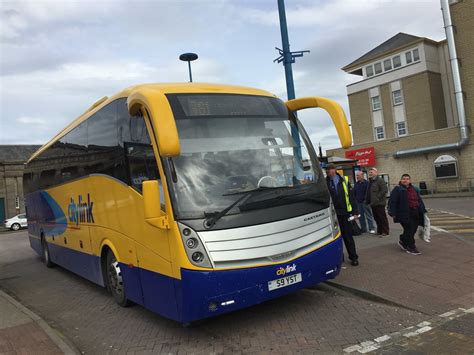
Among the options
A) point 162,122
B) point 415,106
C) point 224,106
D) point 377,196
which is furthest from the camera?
point 415,106

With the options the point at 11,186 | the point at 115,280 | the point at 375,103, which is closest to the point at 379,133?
the point at 375,103

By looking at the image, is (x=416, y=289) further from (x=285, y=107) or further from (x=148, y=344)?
(x=148, y=344)

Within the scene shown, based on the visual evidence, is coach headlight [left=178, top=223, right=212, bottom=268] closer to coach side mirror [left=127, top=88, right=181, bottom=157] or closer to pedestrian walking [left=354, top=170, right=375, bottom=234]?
coach side mirror [left=127, top=88, right=181, bottom=157]

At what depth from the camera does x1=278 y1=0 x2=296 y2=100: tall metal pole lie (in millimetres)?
11203

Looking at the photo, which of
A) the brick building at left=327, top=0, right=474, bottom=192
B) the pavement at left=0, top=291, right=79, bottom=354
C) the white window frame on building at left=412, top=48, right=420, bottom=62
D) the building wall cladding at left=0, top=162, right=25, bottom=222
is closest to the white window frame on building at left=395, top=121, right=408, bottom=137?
the brick building at left=327, top=0, right=474, bottom=192

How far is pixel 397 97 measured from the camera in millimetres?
40656

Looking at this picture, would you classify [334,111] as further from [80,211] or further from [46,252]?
[46,252]

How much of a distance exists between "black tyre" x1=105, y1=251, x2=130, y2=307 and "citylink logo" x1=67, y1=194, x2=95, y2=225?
2.89 ft

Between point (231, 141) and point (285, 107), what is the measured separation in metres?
1.30

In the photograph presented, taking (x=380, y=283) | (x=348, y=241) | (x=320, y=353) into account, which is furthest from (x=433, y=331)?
(x=348, y=241)

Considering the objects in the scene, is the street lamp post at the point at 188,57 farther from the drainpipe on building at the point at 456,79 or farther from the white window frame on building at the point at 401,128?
the white window frame on building at the point at 401,128

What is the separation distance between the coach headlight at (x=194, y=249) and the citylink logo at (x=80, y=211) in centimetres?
325

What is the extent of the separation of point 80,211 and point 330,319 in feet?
16.5

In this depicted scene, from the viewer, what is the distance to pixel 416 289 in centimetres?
602
